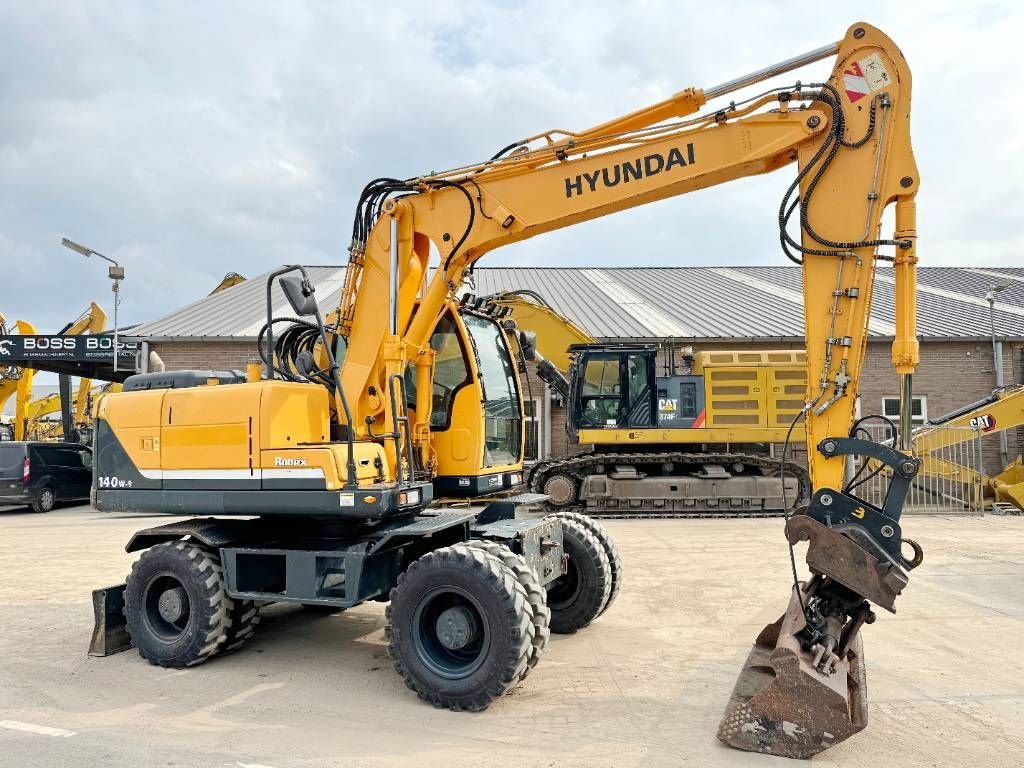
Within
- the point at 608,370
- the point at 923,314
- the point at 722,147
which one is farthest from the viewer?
the point at 923,314

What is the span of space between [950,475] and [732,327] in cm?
693

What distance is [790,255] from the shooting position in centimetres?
497

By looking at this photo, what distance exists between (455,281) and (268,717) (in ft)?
10.8

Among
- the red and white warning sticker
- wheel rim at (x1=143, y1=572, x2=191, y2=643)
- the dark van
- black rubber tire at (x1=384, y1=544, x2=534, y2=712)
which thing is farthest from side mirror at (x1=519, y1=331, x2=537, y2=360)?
the dark van

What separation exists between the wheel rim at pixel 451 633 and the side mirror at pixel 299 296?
2.04 meters

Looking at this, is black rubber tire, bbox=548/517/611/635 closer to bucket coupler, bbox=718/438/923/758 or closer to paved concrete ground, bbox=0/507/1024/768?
paved concrete ground, bbox=0/507/1024/768

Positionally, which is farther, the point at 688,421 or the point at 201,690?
the point at 688,421

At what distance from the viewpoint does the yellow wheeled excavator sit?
4.43 metres

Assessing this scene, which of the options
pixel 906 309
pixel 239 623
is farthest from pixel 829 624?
pixel 239 623

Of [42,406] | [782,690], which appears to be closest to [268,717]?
[782,690]

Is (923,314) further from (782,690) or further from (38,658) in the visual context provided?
(38,658)

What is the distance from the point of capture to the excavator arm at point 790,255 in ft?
13.8

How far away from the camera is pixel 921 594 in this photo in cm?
765

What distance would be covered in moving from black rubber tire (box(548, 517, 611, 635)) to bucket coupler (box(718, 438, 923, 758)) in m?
1.81
